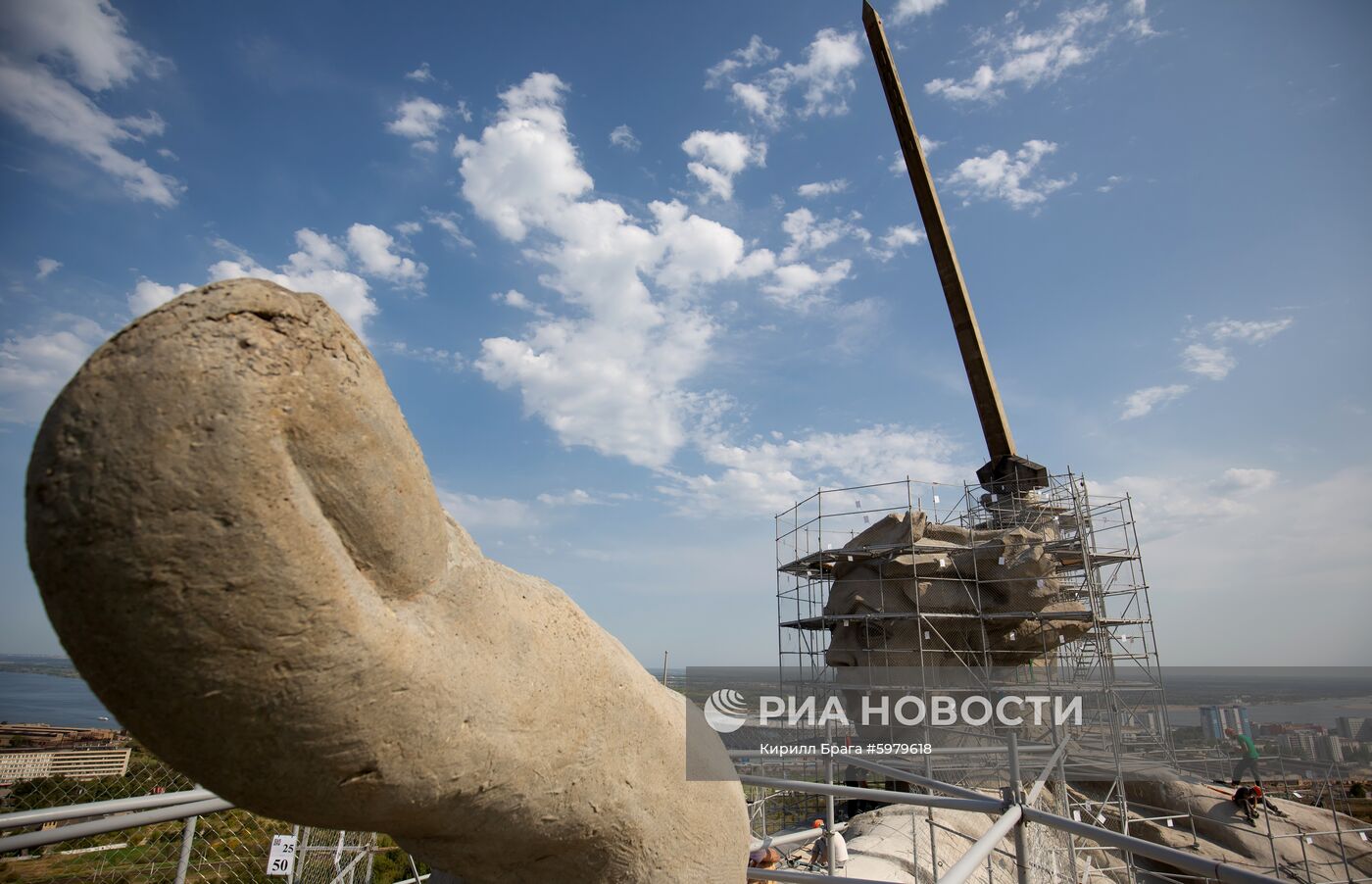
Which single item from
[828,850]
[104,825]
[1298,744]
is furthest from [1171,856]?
→ [1298,744]

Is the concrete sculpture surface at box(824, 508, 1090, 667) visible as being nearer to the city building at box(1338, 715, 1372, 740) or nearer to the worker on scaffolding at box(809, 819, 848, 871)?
the worker on scaffolding at box(809, 819, 848, 871)

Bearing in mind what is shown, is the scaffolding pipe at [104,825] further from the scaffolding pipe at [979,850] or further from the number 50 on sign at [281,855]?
the number 50 on sign at [281,855]

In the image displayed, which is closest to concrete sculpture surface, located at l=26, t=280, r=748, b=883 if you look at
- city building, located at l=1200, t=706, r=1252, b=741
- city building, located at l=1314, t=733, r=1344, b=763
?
city building, located at l=1200, t=706, r=1252, b=741

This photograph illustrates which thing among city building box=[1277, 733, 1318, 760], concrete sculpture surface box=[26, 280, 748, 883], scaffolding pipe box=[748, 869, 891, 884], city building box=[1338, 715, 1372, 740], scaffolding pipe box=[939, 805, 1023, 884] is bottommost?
city building box=[1277, 733, 1318, 760]

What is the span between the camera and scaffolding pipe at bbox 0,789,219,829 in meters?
2.45

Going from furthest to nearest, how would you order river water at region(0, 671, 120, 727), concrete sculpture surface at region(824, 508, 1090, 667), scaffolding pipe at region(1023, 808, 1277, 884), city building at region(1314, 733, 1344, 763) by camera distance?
1. river water at region(0, 671, 120, 727)
2. city building at region(1314, 733, 1344, 763)
3. concrete sculpture surface at region(824, 508, 1090, 667)
4. scaffolding pipe at region(1023, 808, 1277, 884)

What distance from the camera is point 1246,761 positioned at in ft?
46.7

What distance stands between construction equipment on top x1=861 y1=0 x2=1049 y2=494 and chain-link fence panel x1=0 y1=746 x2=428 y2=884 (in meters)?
13.0

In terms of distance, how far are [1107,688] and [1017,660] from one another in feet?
5.48

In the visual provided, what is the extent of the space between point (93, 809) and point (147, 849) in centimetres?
681

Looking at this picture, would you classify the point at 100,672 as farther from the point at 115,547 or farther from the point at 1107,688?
the point at 1107,688

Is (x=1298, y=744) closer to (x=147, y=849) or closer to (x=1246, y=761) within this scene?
(x=1246, y=761)

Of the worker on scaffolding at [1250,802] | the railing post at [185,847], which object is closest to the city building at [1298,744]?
the worker on scaffolding at [1250,802]

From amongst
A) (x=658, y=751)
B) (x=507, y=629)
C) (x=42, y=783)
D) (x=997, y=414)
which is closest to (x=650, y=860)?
(x=658, y=751)
